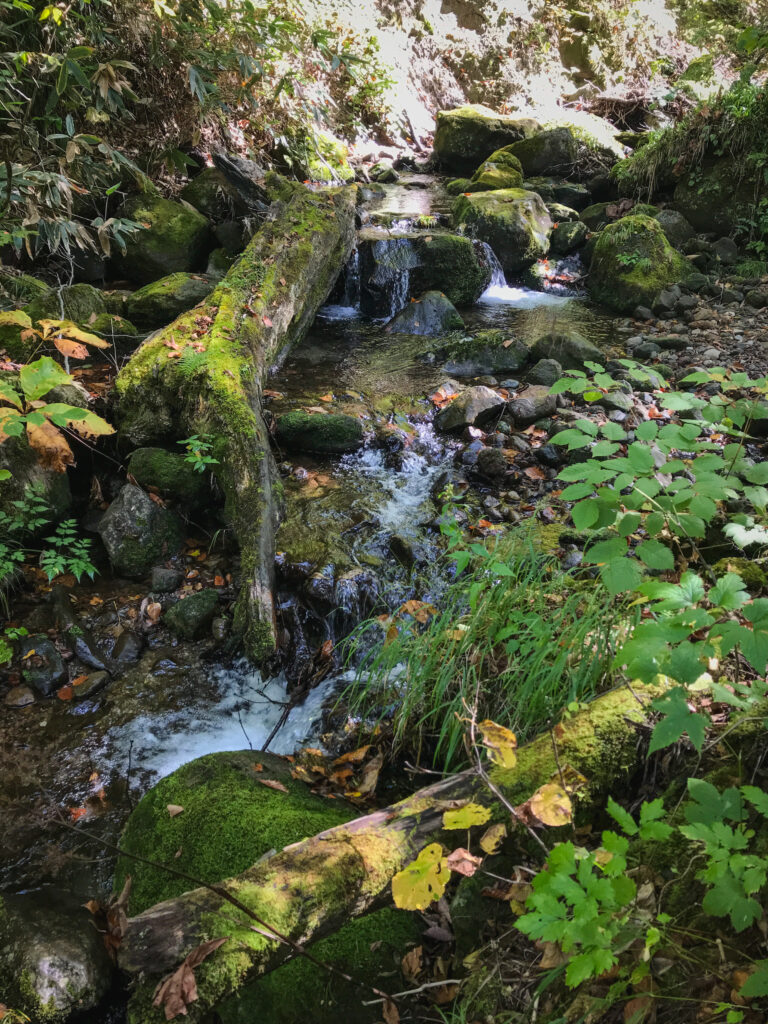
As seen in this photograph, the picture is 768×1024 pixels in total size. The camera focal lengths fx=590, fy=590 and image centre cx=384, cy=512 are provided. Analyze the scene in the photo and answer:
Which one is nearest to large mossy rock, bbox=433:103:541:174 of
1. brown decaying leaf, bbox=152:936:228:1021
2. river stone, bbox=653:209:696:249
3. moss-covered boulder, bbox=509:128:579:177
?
moss-covered boulder, bbox=509:128:579:177

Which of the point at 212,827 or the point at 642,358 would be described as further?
the point at 642,358

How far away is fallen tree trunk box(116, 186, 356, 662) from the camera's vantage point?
3.82 metres

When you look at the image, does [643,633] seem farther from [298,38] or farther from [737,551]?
[298,38]

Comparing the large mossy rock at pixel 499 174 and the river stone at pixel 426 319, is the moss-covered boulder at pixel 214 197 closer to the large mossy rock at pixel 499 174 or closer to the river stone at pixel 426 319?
the river stone at pixel 426 319

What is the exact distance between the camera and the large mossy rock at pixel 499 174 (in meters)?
12.2

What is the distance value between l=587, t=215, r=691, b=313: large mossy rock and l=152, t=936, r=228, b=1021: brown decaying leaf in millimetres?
9407

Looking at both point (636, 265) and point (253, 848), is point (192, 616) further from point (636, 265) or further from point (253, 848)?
point (636, 265)

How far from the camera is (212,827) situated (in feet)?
7.44

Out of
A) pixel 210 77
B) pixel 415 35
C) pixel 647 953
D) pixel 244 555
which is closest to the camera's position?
pixel 647 953

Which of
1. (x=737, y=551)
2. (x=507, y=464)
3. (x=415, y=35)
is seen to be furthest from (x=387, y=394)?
(x=415, y=35)

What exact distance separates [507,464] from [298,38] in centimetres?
1172

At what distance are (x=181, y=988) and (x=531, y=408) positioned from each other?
5.32 meters

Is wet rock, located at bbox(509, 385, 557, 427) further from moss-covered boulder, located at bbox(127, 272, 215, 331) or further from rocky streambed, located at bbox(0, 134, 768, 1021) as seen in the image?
moss-covered boulder, located at bbox(127, 272, 215, 331)

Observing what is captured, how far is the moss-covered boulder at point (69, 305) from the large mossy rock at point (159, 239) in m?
1.54
